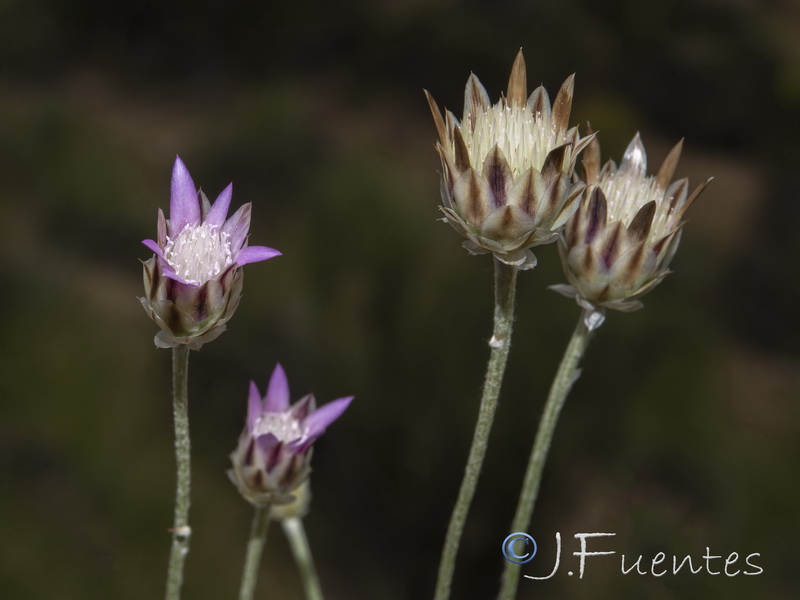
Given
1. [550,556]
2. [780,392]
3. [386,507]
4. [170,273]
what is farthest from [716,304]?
[170,273]

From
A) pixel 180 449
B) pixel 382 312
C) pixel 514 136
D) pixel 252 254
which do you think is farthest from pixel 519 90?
pixel 382 312

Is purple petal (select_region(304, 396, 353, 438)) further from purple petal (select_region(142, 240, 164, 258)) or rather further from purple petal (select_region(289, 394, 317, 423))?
purple petal (select_region(142, 240, 164, 258))

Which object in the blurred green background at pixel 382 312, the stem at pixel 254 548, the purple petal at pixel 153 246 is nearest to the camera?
the purple petal at pixel 153 246

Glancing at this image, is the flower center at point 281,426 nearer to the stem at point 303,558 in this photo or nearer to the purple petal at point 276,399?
the purple petal at point 276,399

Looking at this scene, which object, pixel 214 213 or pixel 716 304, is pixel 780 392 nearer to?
pixel 716 304

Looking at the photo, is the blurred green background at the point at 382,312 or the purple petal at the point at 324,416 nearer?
the purple petal at the point at 324,416

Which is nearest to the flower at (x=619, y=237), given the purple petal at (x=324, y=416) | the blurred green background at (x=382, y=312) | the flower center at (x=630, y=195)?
the flower center at (x=630, y=195)
